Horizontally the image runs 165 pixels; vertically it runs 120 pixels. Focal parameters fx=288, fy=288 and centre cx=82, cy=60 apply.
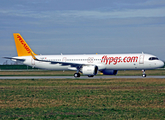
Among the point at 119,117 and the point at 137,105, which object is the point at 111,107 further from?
the point at 119,117

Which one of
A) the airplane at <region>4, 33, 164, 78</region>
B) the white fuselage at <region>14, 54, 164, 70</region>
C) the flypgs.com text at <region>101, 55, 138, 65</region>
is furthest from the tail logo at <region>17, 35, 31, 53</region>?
the flypgs.com text at <region>101, 55, 138, 65</region>

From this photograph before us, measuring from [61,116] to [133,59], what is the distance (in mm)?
39775

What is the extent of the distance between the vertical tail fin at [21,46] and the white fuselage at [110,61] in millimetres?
3692

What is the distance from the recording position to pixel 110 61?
54375 millimetres

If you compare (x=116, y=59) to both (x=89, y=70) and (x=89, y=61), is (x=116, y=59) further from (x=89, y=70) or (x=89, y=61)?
(x=89, y=61)

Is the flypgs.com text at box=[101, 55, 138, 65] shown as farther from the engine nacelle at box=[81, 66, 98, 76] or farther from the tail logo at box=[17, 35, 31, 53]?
the tail logo at box=[17, 35, 31, 53]

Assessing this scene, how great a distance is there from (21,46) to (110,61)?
21211 millimetres

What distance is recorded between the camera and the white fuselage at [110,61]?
5278cm

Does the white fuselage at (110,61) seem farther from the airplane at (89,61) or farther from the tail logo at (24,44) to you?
the tail logo at (24,44)

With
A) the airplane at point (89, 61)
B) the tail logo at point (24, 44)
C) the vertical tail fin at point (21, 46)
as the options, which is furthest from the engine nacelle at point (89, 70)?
the tail logo at point (24, 44)

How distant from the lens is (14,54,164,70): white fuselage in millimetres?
52781

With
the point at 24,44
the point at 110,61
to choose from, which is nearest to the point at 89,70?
the point at 110,61


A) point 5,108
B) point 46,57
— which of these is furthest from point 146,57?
point 5,108

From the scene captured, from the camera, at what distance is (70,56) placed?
59406mm
